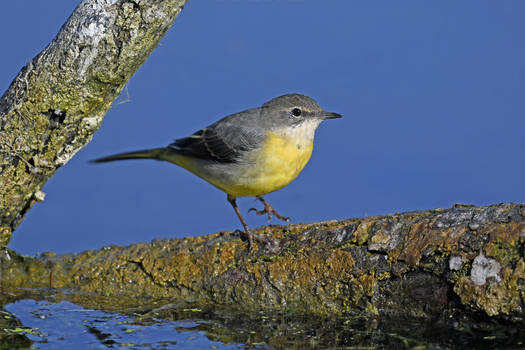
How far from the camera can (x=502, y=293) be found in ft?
14.4

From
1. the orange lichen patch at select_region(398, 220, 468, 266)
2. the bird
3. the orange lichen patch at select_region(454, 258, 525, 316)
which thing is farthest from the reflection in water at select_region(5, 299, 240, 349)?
the orange lichen patch at select_region(454, 258, 525, 316)

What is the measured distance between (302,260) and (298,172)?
1134 mm

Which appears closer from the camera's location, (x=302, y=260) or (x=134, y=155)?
(x=302, y=260)

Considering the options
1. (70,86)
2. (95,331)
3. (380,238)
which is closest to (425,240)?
(380,238)

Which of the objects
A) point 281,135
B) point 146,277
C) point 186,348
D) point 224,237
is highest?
point 281,135

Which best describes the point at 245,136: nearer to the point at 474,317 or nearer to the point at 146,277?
the point at 146,277

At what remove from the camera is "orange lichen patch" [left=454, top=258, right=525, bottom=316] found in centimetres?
434

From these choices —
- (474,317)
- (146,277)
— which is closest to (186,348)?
(146,277)

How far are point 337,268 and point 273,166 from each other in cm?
131

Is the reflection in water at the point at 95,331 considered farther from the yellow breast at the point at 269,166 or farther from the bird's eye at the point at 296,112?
the bird's eye at the point at 296,112

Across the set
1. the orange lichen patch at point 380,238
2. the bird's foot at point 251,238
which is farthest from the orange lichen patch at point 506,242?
the bird's foot at point 251,238

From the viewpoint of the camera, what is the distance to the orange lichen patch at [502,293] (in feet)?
14.3

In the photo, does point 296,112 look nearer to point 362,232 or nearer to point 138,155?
point 362,232

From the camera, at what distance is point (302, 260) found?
528cm
